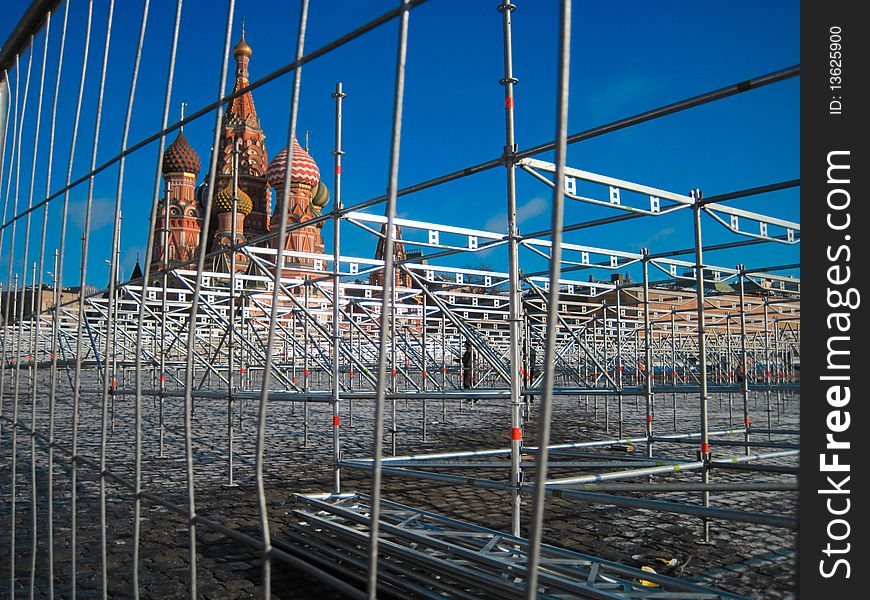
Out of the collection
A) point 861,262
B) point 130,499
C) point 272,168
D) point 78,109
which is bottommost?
point 130,499

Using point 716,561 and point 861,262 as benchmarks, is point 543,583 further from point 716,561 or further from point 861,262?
point 861,262

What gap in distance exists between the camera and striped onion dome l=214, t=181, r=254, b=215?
5050cm

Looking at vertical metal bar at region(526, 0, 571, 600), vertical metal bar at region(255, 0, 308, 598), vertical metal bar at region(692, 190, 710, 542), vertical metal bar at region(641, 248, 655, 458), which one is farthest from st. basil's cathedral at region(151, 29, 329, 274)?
vertical metal bar at region(526, 0, 571, 600)

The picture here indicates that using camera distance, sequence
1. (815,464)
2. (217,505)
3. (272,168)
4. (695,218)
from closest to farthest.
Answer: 1. (815,464)
2. (695,218)
3. (217,505)
4. (272,168)

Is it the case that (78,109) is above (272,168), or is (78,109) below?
below

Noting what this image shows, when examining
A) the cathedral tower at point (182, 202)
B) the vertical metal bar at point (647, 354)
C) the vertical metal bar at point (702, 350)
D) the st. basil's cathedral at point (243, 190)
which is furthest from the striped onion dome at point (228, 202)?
the vertical metal bar at point (702, 350)

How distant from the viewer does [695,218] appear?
22.2 ft

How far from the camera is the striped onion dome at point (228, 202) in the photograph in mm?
50500

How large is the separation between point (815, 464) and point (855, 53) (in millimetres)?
767

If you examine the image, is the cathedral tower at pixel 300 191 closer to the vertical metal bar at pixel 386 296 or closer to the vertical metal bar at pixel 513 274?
the vertical metal bar at pixel 513 274

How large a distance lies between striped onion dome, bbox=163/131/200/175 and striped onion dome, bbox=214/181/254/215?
14.8ft

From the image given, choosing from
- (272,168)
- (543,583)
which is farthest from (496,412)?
(272,168)

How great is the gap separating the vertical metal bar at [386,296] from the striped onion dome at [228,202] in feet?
159

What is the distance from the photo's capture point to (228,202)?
51.3 m
